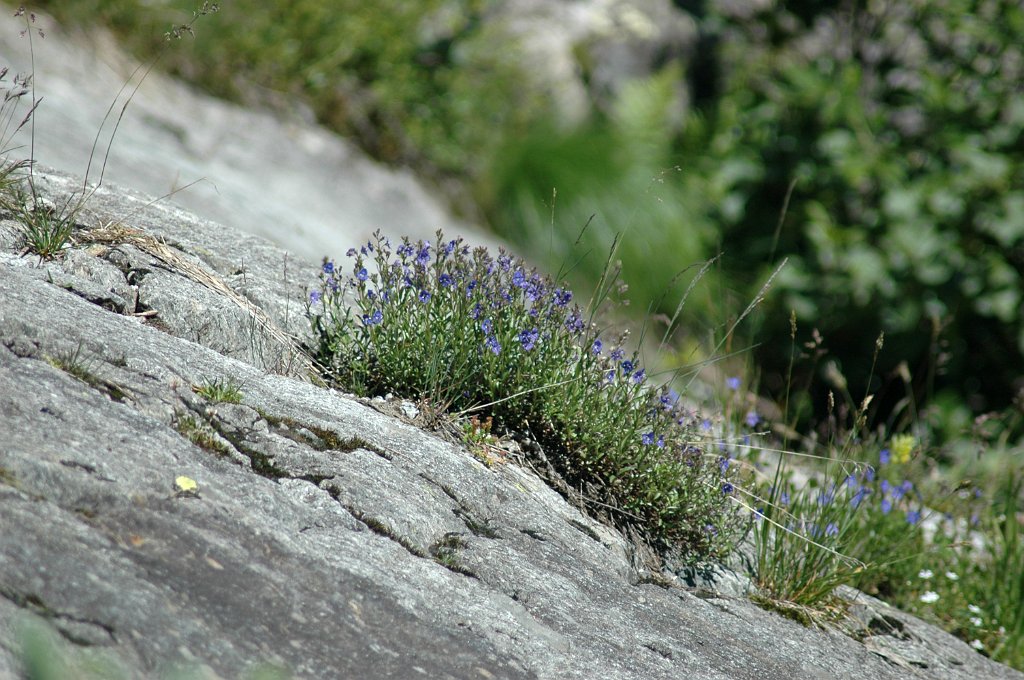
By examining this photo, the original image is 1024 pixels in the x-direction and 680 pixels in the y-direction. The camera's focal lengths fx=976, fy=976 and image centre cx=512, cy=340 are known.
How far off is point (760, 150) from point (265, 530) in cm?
489

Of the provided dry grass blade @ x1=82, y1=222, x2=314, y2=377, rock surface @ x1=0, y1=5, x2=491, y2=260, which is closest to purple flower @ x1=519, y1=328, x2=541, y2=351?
dry grass blade @ x1=82, y1=222, x2=314, y2=377

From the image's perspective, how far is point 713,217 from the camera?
6.52 meters

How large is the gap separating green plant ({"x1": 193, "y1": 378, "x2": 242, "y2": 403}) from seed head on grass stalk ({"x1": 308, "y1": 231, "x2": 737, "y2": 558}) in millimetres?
485

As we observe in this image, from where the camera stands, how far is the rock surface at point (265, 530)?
177 cm

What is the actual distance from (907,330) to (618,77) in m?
3.13

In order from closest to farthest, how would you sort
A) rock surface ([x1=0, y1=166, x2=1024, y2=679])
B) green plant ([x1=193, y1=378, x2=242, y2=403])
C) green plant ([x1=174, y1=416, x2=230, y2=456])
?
rock surface ([x1=0, y1=166, x2=1024, y2=679])
green plant ([x1=174, y1=416, x2=230, y2=456])
green plant ([x1=193, y1=378, x2=242, y2=403])

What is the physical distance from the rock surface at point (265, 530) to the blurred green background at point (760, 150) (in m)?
2.31

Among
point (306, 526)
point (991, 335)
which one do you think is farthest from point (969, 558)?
point (306, 526)

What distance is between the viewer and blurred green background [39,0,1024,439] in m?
5.46

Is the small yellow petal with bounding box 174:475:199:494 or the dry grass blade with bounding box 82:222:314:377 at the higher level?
the dry grass blade with bounding box 82:222:314:377

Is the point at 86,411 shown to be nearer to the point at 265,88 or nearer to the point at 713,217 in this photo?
the point at 265,88

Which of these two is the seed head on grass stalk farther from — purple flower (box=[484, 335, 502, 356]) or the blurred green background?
the blurred green background

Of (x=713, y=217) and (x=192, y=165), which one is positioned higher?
(x=713, y=217)

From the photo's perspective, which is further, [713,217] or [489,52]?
[489,52]
